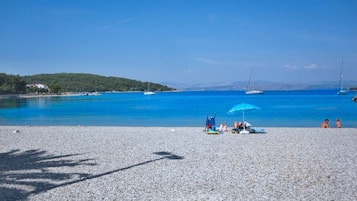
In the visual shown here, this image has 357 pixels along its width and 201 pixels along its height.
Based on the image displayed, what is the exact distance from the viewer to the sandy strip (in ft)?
23.9

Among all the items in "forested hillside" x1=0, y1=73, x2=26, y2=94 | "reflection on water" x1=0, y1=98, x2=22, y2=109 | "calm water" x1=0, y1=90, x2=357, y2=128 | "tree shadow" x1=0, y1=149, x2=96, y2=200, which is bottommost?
"reflection on water" x1=0, y1=98, x2=22, y2=109

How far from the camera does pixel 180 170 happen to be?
9.49 m

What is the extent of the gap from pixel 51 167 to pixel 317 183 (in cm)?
736

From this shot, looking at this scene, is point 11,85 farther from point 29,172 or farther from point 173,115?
point 29,172

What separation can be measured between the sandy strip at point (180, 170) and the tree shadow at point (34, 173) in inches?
0.8

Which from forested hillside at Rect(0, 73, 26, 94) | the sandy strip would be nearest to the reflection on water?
forested hillside at Rect(0, 73, 26, 94)

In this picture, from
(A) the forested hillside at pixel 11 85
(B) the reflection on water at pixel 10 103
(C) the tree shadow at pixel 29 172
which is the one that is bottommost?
(B) the reflection on water at pixel 10 103

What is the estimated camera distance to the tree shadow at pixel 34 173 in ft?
25.1

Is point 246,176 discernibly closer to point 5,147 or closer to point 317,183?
point 317,183

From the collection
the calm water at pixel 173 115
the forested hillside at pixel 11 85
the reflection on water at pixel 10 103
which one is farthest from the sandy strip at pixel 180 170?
the forested hillside at pixel 11 85

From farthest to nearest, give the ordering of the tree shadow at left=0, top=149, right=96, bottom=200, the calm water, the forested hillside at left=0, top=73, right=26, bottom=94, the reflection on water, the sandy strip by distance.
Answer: the forested hillside at left=0, top=73, right=26, bottom=94 < the reflection on water < the calm water < the tree shadow at left=0, top=149, right=96, bottom=200 < the sandy strip

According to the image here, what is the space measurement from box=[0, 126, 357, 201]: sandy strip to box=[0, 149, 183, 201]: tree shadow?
2 centimetres

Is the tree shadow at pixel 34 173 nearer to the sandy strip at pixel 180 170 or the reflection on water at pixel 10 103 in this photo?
the sandy strip at pixel 180 170

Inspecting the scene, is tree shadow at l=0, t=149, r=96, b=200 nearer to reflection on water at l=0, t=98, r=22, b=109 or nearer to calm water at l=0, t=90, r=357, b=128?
calm water at l=0, t=90, r=357, b=128
